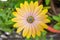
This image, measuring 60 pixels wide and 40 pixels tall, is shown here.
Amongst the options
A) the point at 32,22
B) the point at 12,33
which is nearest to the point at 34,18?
the point at 32,22

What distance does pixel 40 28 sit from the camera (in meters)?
0.79

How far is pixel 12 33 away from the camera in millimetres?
857

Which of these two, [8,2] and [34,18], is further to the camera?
[8,2]

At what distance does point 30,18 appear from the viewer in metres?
0.79

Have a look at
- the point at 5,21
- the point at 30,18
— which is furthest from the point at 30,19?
the point at 5,21

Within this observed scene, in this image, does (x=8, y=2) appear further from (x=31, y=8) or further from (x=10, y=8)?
(x=31, y=8)

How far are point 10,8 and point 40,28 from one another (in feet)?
0.58

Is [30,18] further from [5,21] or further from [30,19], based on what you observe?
[5,21]

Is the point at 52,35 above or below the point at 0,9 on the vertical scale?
below

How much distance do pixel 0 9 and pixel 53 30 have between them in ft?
0.76

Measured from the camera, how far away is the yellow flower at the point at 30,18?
79 cm

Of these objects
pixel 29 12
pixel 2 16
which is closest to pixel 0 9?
pixel 2 16

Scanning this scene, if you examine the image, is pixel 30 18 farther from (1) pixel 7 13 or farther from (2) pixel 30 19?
(1) pixel 7 13

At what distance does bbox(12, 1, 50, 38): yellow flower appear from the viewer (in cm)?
79
